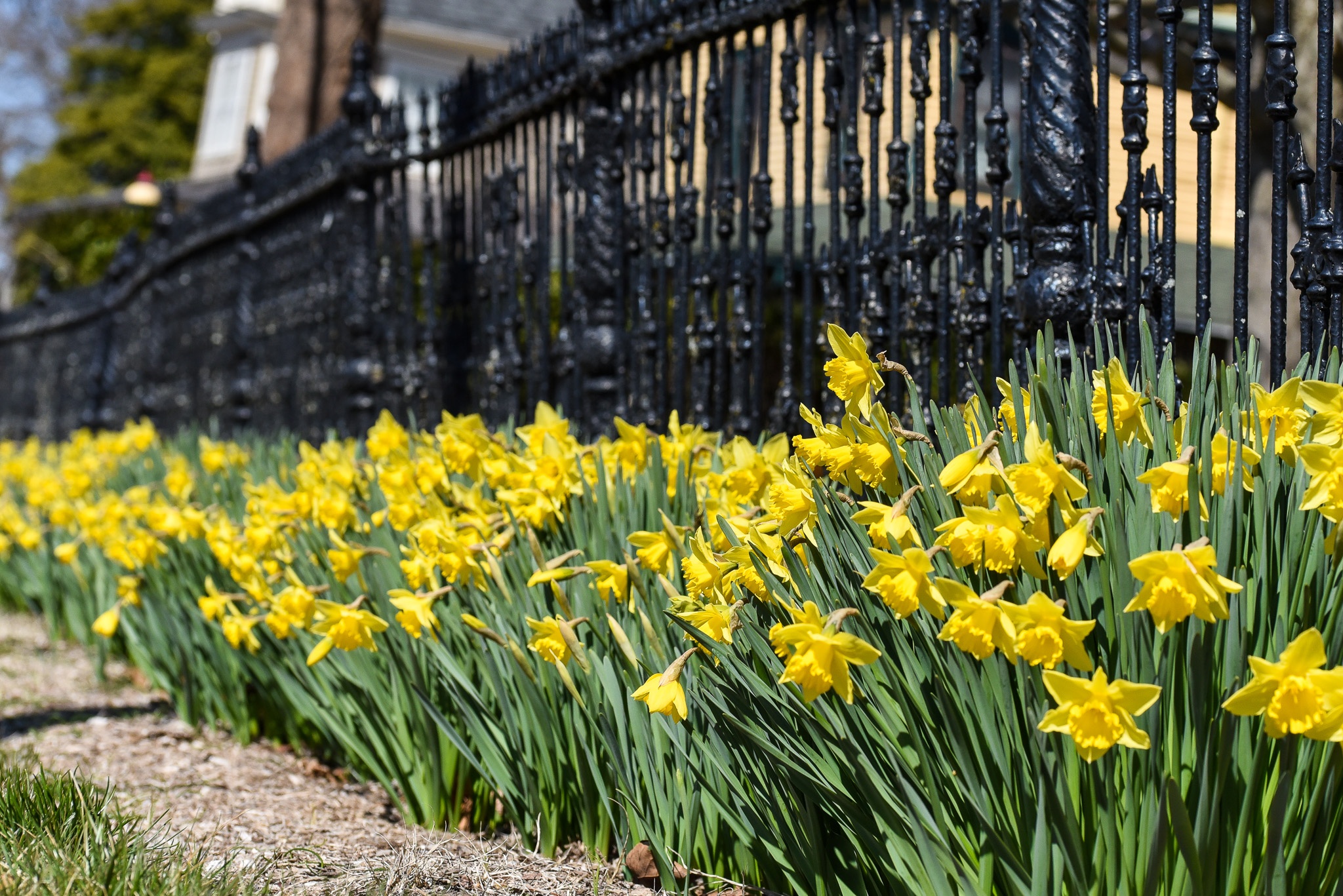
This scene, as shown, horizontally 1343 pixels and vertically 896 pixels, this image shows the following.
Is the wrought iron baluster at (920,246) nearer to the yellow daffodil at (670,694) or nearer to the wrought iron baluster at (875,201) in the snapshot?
the wrought iron baluster at (875,201)

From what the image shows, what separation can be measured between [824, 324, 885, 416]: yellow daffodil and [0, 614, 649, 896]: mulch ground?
39.0 inches

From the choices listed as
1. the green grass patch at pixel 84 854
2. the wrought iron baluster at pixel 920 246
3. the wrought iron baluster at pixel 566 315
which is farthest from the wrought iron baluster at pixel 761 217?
the green grass patch at pixel 84 854

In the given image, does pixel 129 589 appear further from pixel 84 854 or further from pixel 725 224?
pixel 725 224

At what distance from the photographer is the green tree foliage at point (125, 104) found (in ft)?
108

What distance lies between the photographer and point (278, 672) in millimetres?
3303

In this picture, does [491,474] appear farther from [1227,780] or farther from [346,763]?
[1227,780]

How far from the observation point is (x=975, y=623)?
152cm

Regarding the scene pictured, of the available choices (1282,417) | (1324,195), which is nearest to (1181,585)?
(1282,417)

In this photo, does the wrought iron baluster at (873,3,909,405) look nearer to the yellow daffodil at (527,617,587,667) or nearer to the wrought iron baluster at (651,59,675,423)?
the wrought iron baluster at (651,59,675,423)

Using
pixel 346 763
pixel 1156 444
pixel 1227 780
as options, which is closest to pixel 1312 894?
pixel 1227 780

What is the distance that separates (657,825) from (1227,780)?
100 cm

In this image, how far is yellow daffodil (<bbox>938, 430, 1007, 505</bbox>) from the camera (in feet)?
5.66

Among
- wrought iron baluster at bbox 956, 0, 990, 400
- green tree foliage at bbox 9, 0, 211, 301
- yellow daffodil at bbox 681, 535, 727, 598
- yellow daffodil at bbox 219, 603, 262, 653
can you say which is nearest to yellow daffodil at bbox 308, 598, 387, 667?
yellow daffodil at bbox 219, 603, 262, 653

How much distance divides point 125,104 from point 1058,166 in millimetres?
34921
